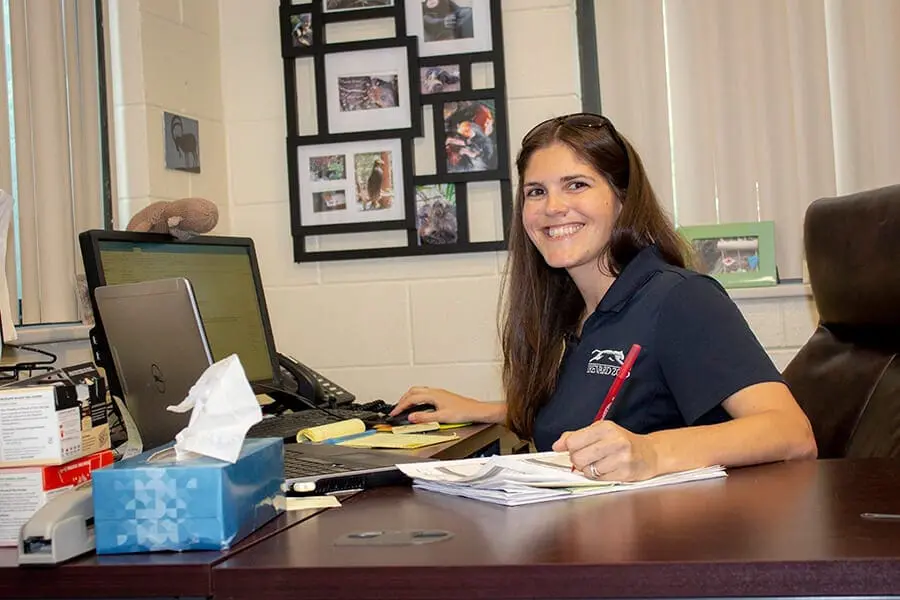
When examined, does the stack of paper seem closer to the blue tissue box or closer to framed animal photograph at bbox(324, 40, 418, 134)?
the blue tissue box

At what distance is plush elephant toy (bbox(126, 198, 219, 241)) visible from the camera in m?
1.90

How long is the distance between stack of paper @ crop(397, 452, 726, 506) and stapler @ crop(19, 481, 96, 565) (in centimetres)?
39

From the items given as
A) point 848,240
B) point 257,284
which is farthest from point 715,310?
point 257,284

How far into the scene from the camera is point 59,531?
92cm

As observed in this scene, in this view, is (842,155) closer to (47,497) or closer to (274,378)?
(274,378)

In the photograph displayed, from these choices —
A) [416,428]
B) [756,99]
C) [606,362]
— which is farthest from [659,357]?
[756,99]

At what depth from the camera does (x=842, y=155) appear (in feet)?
8.65

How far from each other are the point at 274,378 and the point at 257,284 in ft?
0.67

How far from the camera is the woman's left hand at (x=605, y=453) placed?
1.14 metres

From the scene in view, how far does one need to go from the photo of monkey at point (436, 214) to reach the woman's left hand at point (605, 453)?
5.27 feet

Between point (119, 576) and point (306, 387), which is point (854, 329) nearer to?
point (306, 387)

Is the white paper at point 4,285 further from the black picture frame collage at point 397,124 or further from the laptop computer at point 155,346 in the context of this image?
the black picture frame collage at point 397,124

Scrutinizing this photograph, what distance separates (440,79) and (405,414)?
3.38ft

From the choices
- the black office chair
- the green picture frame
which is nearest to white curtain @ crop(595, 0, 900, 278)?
the green picture frame
